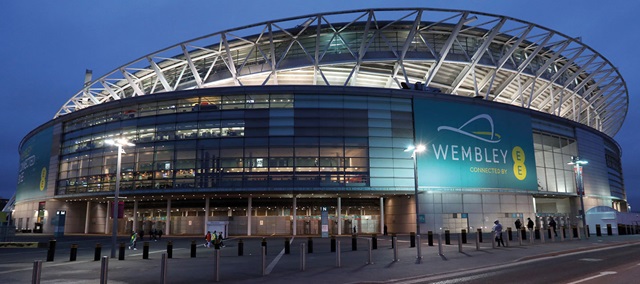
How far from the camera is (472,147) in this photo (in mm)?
47500

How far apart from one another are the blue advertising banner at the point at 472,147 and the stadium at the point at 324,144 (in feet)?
0.50

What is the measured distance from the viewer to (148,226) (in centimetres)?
5106

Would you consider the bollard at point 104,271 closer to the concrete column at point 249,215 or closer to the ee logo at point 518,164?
the concrete column at point 249,215

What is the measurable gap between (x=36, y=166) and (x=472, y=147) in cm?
5700

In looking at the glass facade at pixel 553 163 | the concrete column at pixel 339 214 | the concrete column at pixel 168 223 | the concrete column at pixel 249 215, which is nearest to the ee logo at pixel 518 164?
the glass facade at pixel 553 163

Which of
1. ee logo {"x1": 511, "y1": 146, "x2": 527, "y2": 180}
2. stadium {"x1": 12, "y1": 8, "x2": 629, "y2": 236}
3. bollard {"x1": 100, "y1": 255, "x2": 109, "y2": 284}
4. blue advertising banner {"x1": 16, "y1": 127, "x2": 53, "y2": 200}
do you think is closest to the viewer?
bollard {"x1": 100, "y1": 255, "x2": 109, "y2": 284}

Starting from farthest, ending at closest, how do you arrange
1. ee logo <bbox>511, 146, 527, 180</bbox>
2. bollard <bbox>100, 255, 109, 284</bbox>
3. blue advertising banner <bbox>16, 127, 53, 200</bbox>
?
blue advertising banner <bbox>16, 127, 53, 200</bbox> < ee logo <bbox>511, 146, 527, 180</bbox> < bollard <bbox>100, 255, 109, 284</bbox>

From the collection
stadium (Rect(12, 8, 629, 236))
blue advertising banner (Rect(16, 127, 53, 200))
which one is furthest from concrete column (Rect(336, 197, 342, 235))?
blue advertising banner (Rect(16, 127, 53, 200))

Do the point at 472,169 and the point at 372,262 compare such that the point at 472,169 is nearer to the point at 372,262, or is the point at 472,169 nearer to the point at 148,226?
the point at 372,262

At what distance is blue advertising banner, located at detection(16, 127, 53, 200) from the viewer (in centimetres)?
5764

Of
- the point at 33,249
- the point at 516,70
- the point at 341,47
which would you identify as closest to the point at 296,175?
the point at 341,47

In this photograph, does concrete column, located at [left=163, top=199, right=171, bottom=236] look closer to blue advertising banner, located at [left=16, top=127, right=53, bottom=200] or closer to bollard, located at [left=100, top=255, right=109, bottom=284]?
blue advertising banner, located at [left=16, top=127, right=53, bottom=200]

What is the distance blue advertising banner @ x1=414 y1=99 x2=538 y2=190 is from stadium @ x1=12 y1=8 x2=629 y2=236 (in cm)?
15

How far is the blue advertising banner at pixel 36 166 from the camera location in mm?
57638
